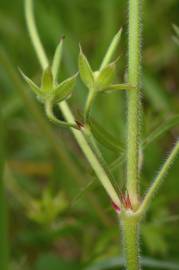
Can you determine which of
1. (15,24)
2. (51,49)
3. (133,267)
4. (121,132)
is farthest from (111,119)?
(133,267)

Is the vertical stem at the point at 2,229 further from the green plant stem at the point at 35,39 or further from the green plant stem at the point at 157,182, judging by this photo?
the green plant stem at the point at 157,182

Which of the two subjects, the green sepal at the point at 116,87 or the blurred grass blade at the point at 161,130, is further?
the blurred grass blade at the point at 161,130

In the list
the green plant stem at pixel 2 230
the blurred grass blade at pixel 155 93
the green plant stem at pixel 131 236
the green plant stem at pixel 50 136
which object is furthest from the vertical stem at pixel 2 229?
the blurred grass blade at pixel 155 93

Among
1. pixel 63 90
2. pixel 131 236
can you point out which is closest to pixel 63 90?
pixel 63 90

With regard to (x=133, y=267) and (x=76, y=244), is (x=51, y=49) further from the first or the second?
(x=133, y=267)

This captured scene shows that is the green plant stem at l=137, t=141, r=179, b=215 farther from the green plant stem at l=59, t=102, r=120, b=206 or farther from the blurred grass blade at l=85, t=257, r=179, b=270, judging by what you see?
the blurred grass blade at l=85, t=257, r=179, b=270

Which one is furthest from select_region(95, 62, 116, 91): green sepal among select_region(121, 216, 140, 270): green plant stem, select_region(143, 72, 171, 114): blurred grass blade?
select_region(143, 72, 171, 114): blurred grass blade

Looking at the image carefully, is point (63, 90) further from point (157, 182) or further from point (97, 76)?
point (157, 182)
